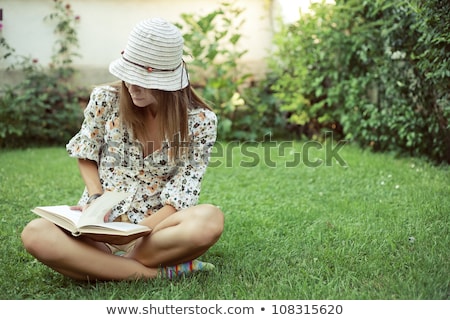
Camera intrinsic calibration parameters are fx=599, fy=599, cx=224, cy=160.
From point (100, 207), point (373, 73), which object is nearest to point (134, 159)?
point (100, 207)

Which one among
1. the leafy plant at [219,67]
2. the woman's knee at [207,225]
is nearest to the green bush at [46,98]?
the leafy plant at [219,67]

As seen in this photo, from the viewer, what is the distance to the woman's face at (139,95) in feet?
7.82

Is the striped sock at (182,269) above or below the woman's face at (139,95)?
below

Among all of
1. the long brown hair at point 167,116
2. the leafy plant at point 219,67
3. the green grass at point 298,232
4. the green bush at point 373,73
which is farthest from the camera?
the leafy plant at point 219,67

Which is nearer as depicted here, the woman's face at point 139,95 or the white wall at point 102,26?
the woman's face at point 139,95

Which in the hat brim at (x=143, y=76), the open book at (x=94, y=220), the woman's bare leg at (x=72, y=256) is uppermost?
the hat brim at (x=143, y=76)

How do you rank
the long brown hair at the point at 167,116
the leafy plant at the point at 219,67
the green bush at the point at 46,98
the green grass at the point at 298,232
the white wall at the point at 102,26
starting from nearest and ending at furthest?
the green grass at the point at 298,232
the long brown hair at the point at 167,116
the green bush at the point at 46,98
the leafy plant at the point at 219,67
the white wall at the point at 102,26

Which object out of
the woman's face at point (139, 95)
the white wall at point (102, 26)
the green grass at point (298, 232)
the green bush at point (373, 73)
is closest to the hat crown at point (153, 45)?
the woman's face at point (139, 95)

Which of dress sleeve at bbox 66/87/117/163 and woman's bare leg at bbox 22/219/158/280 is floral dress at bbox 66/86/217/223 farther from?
woman's bare leg at bbox 22/219/158/280

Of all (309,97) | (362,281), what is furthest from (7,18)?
(362,281)

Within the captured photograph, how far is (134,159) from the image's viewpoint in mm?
2592

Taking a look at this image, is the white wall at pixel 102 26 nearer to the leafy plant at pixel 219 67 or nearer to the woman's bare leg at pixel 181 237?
the leafy plant at pixel 219 67

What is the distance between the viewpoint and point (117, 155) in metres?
2.59

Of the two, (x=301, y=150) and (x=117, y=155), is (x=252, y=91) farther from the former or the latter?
(x=117, y=155)
